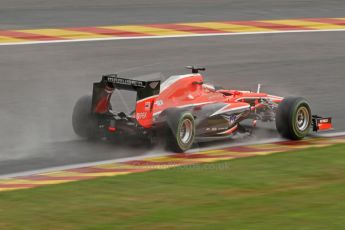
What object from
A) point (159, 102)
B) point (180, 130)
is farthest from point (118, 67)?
point (180, 130)

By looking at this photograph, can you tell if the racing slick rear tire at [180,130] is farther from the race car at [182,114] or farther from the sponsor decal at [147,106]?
the sponsor decal at [147,106]

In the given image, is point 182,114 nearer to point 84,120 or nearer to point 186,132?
point 186,132

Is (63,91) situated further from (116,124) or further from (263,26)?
(263,26)

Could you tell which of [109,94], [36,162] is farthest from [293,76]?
[36,162]

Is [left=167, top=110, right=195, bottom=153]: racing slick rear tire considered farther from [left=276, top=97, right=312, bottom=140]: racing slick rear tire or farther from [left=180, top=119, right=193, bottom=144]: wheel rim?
[left=276, top=97, right=312, bottom=140]: racing slick rear tire

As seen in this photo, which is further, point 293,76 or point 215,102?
point 293,76

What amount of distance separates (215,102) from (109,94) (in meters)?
1.61

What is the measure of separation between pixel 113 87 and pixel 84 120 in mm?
689

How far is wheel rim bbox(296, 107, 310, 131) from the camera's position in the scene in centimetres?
1456

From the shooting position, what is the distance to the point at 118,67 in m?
19.4

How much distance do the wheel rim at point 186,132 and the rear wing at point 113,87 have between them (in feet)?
2.07

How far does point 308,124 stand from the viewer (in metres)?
14.7

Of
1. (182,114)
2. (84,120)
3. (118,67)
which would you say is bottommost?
(84,120)

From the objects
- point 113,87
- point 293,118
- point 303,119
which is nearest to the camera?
point 113,87
